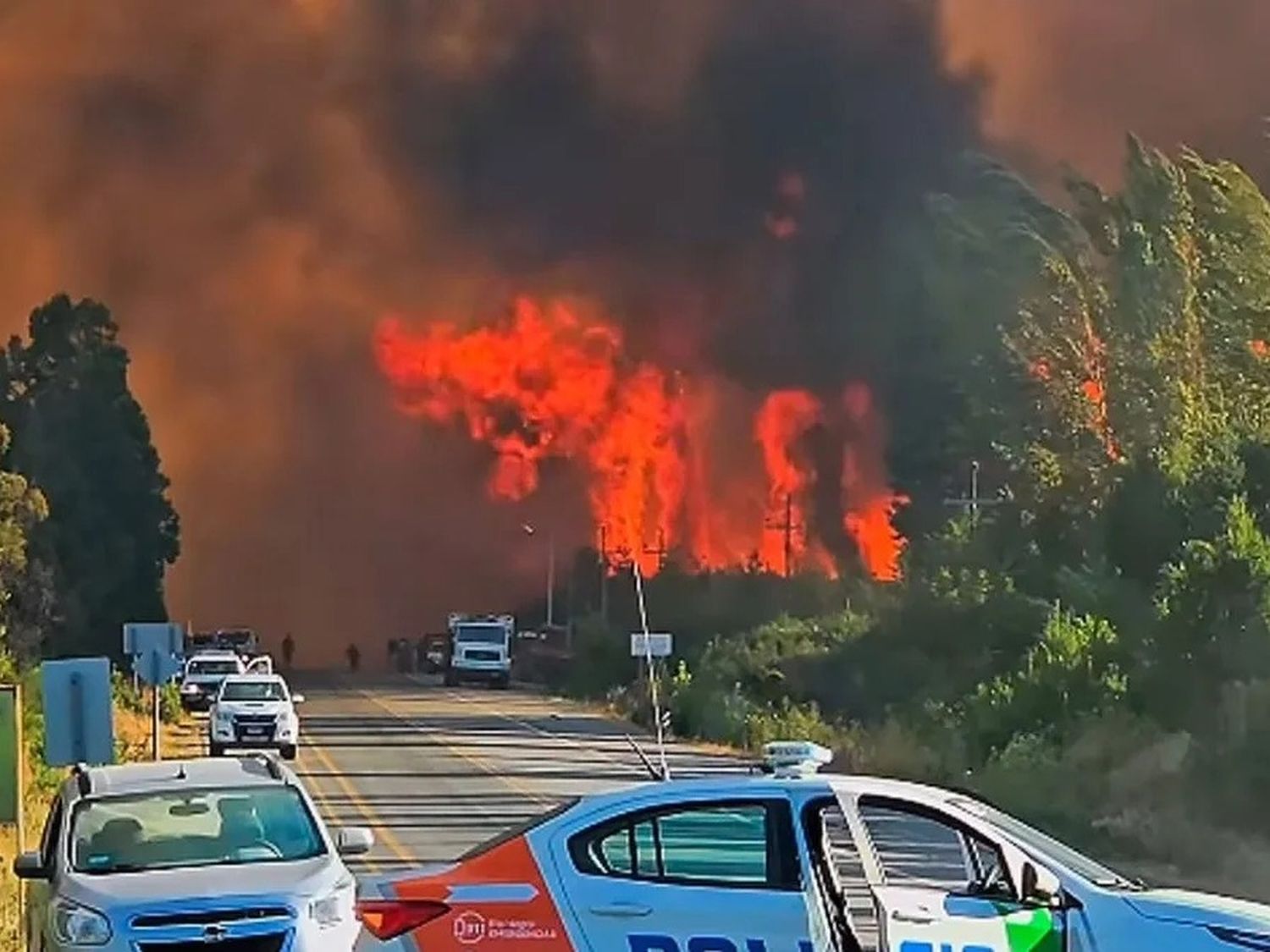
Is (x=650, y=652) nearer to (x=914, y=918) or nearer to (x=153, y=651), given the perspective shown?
(x=153, y=651)

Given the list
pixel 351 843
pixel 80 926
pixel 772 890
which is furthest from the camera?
pixel 351 843

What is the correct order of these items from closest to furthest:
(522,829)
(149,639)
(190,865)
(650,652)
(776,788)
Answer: (776,788) < (522,829) < (190,865) < (650,652) < (149,639)

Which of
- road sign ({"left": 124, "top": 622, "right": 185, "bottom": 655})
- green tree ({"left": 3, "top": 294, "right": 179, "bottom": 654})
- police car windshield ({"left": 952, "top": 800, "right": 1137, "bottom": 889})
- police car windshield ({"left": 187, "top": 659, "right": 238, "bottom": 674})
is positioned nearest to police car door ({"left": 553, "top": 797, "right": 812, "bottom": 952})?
police car windshield ({"left": 952, "top": 800, "right": 1137, "bottom": 889})

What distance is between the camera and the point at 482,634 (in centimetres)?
7544

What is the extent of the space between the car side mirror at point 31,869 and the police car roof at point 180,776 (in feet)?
2.20

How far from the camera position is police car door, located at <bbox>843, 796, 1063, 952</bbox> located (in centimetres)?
990

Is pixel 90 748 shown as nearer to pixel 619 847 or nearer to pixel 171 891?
pixel 171 891

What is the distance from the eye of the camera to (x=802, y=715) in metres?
49.2

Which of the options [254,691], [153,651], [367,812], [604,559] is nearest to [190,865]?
[367,812]

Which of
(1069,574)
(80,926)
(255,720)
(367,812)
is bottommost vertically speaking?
(367,812)

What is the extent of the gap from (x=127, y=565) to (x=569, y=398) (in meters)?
17.4

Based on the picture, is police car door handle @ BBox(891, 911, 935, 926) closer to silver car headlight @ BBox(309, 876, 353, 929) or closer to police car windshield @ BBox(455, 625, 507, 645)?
silver car headlight @ BBox(309, 876, 353, 929)

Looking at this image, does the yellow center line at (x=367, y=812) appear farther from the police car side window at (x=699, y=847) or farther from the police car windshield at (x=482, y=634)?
the police car windshield at (x=482, y=634)

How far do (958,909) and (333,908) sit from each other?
399 cm
